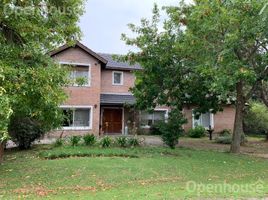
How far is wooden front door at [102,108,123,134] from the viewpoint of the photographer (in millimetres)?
34938

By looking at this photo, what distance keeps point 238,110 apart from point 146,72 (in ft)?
19.5

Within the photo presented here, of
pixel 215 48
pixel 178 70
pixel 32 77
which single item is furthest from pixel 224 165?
pixel 32 77

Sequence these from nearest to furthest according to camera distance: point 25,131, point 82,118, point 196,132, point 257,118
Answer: point 25,131, point 82,118, point 196,132, point 257,118

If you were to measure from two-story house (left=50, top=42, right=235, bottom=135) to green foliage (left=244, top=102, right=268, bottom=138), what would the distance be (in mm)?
2126

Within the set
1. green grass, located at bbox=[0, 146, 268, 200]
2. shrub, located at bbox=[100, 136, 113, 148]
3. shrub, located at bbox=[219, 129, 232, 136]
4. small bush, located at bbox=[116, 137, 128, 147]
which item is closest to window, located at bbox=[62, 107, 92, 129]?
small bush, located at bbox=[116, 137, 128, 147]

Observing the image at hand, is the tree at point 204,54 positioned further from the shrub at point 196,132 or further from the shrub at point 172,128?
the shrub at point 196,132

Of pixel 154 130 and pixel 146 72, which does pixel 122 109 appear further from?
pixel 146 72

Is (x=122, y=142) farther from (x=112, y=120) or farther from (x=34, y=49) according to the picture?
(x=112, y=120)

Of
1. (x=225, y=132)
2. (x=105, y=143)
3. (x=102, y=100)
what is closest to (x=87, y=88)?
(x=102, y=100)

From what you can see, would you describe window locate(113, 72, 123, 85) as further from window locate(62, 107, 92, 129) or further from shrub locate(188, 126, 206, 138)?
shrub locate(188, 126, 206, 138)

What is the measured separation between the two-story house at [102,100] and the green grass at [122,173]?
1034 centimetres

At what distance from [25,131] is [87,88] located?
37.4 ft

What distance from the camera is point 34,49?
12703 millimetres

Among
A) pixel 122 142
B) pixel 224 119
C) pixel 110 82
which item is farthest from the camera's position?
pixel 224 119
